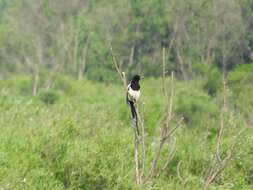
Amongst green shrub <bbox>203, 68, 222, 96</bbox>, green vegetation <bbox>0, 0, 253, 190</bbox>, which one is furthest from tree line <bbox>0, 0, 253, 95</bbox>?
green shrub <bbox>203, 68, 222, 96</bbox>

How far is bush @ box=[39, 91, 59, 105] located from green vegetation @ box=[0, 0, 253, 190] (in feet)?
0.19

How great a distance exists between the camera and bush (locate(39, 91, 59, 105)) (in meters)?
18.6

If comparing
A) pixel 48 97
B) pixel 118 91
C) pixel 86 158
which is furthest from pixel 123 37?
pixel 86 158

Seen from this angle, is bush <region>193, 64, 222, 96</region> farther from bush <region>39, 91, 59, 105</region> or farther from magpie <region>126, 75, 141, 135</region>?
magpie <region>126, 75, 141, 135</region>

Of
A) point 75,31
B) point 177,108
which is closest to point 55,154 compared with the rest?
point 177,108

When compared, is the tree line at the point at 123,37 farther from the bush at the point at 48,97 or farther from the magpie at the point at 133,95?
the magpie at the point at 133,95

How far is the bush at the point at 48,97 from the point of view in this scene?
18.6 metres

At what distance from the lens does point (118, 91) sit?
2158cm

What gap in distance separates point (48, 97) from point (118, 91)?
11.6 feet

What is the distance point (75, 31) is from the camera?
2886 cm

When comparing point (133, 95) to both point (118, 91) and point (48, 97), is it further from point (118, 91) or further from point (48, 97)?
point (118, 91)

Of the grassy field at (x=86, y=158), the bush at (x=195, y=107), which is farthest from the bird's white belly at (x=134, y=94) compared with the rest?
the bush at (x=195, y=107)

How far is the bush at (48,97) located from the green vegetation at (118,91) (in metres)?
0.06

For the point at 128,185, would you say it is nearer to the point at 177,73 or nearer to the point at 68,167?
the point at 68,167
